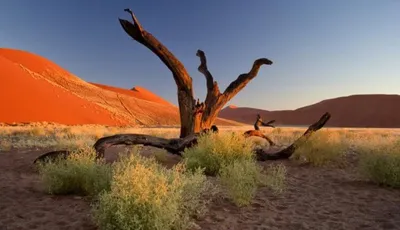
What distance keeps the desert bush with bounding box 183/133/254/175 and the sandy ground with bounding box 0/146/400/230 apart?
1541mm

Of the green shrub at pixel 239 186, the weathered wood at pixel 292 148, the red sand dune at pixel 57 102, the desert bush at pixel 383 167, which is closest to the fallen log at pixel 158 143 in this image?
the weathered wood at pixel 292 148

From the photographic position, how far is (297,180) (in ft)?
30.5

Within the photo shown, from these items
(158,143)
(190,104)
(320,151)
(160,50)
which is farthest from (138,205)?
(320,151)

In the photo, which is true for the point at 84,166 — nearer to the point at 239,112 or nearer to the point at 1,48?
the point at 1,48

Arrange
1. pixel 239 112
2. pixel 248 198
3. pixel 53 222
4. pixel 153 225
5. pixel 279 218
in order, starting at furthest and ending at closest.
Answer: pixel 239 112 → pixel 248 198 → pixel 279 218 → pixel 53 222 → pixel 153 225

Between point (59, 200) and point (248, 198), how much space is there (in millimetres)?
3212

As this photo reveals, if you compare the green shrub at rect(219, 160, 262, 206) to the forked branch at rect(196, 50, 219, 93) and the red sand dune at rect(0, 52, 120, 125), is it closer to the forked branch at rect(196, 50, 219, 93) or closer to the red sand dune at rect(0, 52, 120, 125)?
the forked branch at rect(196, 50, 219, 93)

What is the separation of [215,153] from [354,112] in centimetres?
8670

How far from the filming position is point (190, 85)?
38.1ft

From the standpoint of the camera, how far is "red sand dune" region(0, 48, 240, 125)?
4447 centimetres

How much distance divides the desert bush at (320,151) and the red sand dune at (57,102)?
35.4 m

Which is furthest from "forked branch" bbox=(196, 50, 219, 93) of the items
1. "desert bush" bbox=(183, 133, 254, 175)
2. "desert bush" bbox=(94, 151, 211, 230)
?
"desert bush" bbox=(94, 151, 211, 230)

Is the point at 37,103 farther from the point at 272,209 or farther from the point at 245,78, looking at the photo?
the point at 272,209

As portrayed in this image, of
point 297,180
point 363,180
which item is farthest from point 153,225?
point 363,180
